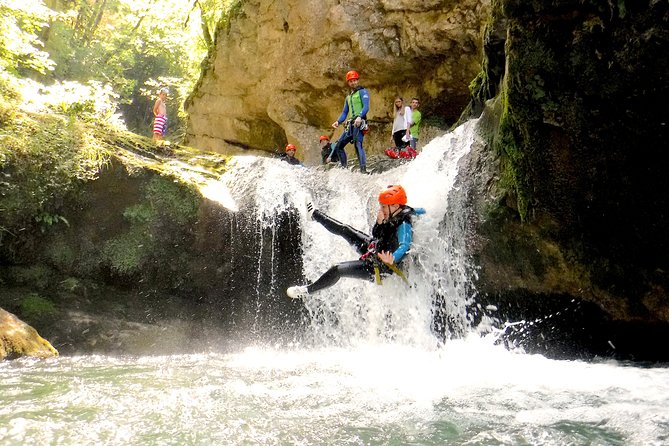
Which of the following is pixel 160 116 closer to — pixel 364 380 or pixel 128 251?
pixel 128 251

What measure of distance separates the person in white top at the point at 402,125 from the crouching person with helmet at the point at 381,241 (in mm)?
5119

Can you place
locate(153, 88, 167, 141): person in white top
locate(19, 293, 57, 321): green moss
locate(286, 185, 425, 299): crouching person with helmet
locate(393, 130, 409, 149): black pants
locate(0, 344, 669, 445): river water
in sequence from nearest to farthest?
locate(0, 344, 669, 445): river water
locate(286, 185, 425, 299): crouching person with helmet
locate(19, 293, 57, 321): green moss
locate(393, 130, 409, 149): black pants
locate(153, 88, 167, 141): person in white top

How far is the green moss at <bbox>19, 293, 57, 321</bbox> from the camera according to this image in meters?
7.05

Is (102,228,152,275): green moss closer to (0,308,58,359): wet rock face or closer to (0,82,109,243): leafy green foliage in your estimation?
(0,82,109,243): leafy green foliage

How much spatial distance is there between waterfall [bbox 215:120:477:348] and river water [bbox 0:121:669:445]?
0.02 meters

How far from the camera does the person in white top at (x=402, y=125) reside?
38.3 feet

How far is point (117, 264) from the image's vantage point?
320 inches

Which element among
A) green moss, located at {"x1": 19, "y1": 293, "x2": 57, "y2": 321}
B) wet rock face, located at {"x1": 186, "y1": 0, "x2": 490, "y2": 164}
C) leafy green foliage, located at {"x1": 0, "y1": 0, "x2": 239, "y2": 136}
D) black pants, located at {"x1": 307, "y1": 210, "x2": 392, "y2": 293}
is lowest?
green moss, located at {"x1": 19, "y1": 293, "x2": 57, "y2": 321}

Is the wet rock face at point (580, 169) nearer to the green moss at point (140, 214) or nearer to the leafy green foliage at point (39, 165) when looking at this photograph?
the green moss at point (140, 214)

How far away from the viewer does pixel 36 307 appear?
7152 mm

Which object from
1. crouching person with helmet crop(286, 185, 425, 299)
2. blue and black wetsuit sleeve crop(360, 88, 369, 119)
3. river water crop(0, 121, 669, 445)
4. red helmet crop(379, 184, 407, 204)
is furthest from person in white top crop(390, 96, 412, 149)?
red helmet crop(379, 184, 407, 204)

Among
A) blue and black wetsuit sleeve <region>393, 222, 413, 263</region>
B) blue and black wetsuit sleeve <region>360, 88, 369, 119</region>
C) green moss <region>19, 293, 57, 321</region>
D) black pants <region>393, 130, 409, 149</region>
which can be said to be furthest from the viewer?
black pants <region>393, 130, 409, 149</region>

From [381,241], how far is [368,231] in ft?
6.51

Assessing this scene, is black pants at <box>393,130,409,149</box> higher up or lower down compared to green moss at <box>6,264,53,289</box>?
higher up
